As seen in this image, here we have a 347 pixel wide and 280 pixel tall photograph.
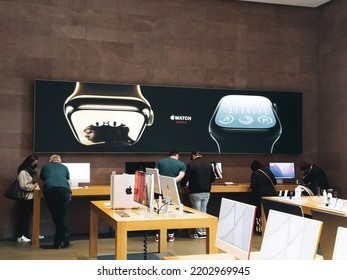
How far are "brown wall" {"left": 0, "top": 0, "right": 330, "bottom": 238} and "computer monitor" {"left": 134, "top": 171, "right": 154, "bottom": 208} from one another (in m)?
3.07

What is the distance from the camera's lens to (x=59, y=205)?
22.7ft

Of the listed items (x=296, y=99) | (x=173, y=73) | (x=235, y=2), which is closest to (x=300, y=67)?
(x=296, y=99)

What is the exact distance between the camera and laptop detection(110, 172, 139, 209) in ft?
18.3

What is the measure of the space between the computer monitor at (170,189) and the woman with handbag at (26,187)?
271 cm

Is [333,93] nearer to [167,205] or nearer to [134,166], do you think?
[134,166]

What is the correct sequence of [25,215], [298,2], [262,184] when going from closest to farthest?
[25,215] < [262,184] < [298,2]

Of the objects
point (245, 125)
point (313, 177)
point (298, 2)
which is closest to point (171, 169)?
point (245, 125)

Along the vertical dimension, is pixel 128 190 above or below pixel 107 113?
below

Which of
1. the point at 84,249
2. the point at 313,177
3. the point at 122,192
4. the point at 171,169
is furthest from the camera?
the point at 313,177

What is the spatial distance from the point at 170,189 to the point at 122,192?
0.67 m

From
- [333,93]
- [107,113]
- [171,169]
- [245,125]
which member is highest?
[333,93]

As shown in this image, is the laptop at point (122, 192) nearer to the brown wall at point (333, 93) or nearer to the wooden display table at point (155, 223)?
the wooden display table at point (155, 223)

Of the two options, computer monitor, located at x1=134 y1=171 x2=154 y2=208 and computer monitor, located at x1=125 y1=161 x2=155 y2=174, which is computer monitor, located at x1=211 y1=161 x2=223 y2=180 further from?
computer monitor, located at x1=134 y1=171 x2=154 y2=208

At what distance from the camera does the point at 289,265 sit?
183 cm
